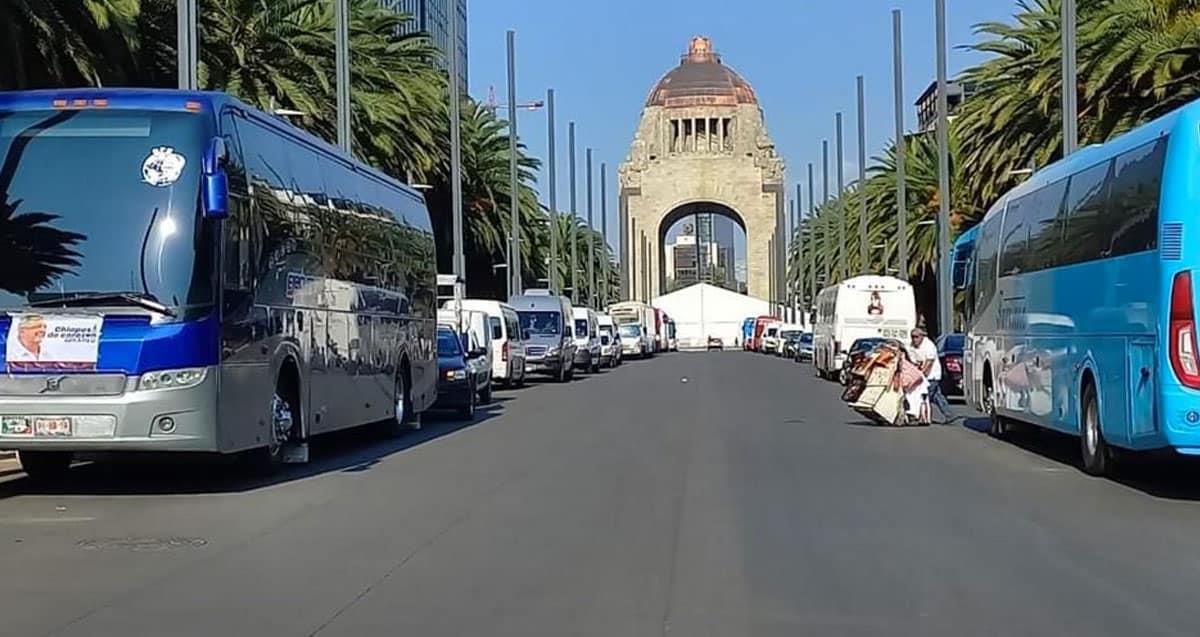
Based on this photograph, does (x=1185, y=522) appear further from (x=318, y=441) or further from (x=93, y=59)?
(x=93, y=59)

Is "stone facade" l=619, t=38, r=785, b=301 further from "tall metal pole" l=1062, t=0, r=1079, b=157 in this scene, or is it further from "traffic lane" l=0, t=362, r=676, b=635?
"traffic lane" l=0, t=362, r=676, b=635

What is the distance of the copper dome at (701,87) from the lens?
151 metres

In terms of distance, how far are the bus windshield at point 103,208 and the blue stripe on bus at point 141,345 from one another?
231mm

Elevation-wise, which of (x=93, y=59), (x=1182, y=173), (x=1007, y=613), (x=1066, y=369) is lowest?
(x=1007, y=613)

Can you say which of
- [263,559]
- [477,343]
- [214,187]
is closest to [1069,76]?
[477,343]

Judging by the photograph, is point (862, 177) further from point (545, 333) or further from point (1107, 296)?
point (1107, 296)

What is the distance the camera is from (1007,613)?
9.12 meters

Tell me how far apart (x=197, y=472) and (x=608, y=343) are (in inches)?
2112

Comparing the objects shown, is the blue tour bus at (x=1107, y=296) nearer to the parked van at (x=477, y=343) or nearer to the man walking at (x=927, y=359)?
the man walking at (x=927, y=359)

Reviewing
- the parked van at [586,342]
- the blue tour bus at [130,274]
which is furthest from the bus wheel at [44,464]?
the parked van at [586,342]

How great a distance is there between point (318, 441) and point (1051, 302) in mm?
10157

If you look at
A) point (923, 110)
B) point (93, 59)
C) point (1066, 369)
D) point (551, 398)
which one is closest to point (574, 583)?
point (1066, 369)

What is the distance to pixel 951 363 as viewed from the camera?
35.9m

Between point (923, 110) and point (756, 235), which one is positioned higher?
point (923, 110)
